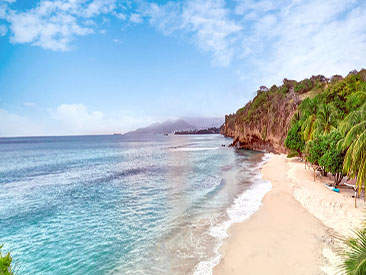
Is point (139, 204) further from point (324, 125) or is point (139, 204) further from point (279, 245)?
point (324, 125)

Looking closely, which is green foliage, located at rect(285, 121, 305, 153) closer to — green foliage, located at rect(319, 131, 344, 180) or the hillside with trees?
the hillside with trees

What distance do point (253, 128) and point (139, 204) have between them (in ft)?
208

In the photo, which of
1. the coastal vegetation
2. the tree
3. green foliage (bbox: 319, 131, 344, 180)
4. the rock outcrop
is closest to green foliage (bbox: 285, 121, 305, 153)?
the coastal vegetation

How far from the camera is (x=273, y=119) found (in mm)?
61250

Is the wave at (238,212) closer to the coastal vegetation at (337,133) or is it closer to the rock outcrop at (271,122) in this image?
the coastal vegetation at (337,133)

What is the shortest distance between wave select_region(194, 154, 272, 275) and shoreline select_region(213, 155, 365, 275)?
37 centimetres

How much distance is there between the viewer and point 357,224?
42.4 feet

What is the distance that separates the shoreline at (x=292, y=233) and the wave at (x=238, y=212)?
37cm

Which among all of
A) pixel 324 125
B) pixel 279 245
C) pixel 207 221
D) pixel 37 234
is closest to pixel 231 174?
pixel 324 125

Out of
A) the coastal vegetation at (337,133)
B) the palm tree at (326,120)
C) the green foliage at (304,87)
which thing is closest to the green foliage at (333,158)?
the coastal vegetation at (337,133)

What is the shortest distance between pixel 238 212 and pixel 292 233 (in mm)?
4817

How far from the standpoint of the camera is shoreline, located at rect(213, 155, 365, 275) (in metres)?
9.43

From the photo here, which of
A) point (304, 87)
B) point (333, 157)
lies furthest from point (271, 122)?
point (333, 157)

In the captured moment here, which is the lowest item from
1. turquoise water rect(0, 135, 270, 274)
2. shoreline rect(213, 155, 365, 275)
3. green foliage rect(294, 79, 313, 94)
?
turquoise water rect(0, 135, 270, 274)
